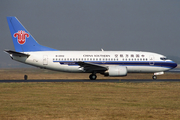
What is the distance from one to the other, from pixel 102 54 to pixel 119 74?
13.4 feet

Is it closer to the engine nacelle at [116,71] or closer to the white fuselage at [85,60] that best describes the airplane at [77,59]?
the white fuselage at [85,60]

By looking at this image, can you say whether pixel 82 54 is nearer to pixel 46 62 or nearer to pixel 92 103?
pixel 46 62

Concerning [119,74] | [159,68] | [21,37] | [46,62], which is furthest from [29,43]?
[159,68]

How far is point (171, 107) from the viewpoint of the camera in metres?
14.9

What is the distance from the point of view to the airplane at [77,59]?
36156 millimetres

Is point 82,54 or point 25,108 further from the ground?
point 82,54

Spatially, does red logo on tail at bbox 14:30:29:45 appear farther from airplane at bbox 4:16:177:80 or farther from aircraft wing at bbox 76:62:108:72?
aircraft wing at bbox 76:62:108:72

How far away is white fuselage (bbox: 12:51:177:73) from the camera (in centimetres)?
3638

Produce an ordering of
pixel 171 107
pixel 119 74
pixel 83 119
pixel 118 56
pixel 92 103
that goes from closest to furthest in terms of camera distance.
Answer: pixel 83 119
pixel 171 107
pixel 92 103
pixel 119 74
pixel 118 56

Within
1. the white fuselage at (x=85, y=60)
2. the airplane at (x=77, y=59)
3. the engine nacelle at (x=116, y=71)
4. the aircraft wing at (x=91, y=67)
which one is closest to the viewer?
the aircraft wing at (x=91, y=67)

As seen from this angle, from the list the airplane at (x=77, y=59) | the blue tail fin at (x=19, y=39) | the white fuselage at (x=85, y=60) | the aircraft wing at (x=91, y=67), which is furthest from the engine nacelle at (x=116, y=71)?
the blue tail fin at (x=19, y=39)

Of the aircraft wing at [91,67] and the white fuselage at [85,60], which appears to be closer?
the aircraft wing at [91,67]

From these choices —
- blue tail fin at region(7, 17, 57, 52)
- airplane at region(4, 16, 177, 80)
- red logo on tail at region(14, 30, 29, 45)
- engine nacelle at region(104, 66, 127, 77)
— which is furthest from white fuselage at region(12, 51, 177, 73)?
red logo on tail at region(14, 30, 29, 45)

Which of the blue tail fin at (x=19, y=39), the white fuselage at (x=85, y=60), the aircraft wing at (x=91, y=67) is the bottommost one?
the aircraft wing at (x=91, y=67)
